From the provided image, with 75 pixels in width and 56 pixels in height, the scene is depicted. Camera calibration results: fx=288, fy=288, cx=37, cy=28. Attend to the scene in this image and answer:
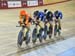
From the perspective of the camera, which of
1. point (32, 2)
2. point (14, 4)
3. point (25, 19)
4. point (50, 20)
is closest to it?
point (25, 19)

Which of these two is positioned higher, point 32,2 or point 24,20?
point 32,2

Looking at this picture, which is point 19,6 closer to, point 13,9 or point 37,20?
point 13,9


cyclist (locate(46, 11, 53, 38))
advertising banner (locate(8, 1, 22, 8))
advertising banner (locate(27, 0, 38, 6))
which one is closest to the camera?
cyclist (locate(46, 11, 53, 38))

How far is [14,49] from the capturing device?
7.39m

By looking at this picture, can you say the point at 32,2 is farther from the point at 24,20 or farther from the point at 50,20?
the point at 24,20

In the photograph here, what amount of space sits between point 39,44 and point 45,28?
21.2 inches

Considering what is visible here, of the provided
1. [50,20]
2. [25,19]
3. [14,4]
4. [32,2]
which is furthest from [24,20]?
[32,2]

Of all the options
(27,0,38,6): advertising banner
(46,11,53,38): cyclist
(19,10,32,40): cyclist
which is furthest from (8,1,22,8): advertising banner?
(19,10,32,40): cyclist

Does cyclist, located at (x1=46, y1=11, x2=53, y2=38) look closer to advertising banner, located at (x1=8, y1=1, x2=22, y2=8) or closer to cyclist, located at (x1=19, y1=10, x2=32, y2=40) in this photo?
cyclist, located at (x1=19, y1=10, x2=32, y2=40)

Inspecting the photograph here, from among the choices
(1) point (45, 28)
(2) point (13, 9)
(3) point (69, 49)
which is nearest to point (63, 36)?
(1) point (45, 28)

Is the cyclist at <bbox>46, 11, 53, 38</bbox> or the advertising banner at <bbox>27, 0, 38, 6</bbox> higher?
the advertising banner at <bbox>27, 0, 38, 6</bbox>

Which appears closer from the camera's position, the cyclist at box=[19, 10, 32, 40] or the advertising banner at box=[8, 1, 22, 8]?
the cyclist at box=[19, 10, 32, 40]

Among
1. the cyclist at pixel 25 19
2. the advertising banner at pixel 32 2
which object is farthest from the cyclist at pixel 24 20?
the advertising banner at pixel 32 2

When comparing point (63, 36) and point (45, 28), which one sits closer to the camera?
point (45, 28)
